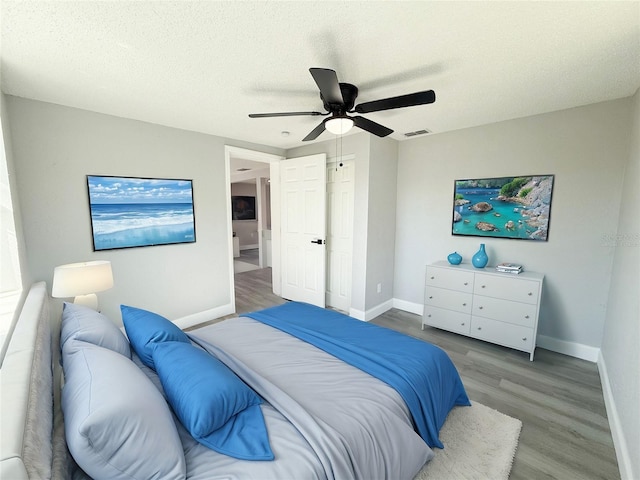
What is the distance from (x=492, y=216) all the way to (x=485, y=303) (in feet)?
3.22

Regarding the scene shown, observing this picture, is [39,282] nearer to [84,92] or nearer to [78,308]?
[78,308]

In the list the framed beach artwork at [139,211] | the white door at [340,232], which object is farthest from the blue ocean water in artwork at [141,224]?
the white door at [340,232]

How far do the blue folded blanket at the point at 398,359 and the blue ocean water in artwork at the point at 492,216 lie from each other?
6.21 feet

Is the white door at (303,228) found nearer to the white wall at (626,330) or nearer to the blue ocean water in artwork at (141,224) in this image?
the blue ocean water in artwork at (141,224)

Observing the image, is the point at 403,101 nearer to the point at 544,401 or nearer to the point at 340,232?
the point at 340,232

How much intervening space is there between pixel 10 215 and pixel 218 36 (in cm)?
196

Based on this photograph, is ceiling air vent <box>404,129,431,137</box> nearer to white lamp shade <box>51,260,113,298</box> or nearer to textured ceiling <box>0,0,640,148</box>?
textured ceiling <box>0,0,640,148</box>

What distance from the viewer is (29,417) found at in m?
0.79

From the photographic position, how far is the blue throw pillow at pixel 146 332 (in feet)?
4.79

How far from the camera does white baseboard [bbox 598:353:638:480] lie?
4.96ft

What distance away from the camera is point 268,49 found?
166 cm

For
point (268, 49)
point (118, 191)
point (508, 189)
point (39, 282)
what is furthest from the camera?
point (508, 189)

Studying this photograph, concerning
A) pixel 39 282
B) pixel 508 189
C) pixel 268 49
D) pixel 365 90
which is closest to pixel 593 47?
pixel 365 90

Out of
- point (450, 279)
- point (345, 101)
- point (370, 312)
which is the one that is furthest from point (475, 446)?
point (345, 101)
